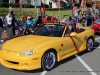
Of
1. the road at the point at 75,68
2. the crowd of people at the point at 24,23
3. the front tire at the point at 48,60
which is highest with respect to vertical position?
the crowd of people at the point at 24,23

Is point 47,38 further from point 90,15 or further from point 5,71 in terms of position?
point 90,15

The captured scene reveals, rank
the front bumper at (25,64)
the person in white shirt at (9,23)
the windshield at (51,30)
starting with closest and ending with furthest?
the front bumper at (25,64) → the windshield at (51,30) → the person in white shirt at (9,23)

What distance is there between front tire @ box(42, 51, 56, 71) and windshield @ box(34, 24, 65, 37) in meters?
0.95

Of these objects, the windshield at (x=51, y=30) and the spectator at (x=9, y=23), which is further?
the spectator at (x=9, y=23)

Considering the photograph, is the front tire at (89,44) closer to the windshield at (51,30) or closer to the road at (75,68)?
the road at (75,68)

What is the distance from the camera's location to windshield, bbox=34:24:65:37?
23.1 ft

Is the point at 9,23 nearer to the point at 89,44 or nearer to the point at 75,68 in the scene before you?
the point at 89,44

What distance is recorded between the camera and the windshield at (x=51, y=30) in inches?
277

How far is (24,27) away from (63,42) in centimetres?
594

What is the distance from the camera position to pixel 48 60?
6113 mm

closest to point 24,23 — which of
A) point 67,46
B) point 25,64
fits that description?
point 67,46

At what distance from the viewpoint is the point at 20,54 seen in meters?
5.75

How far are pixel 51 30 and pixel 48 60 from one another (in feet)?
4.57

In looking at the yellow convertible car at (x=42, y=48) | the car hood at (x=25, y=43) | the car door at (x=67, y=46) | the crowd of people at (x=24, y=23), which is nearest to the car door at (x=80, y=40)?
the yellow convertible car at (x=42, y=48)
